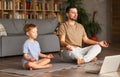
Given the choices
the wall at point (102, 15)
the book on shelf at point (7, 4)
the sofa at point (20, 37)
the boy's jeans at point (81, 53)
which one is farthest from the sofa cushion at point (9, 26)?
the wall at point (102, 15)

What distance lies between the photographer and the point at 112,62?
181 inches

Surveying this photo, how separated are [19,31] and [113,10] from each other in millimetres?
4197

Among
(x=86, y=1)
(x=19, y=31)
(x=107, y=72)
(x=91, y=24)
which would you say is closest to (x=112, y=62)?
(x=107, y=72)

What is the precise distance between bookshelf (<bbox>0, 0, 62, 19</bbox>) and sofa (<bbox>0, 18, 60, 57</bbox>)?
7.06 feet

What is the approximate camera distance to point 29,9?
10.2 meters

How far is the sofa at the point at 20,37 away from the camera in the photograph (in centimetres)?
656

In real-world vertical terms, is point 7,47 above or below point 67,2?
below

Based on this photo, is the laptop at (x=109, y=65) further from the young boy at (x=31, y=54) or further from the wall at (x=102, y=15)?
the wall at (x=102, y=15)

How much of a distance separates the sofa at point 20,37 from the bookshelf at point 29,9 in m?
2.15

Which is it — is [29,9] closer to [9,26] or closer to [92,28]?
[92,28]

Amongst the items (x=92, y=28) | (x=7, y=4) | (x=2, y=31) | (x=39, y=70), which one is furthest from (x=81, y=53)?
(x=7, y=4)

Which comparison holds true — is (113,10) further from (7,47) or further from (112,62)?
(112,62)

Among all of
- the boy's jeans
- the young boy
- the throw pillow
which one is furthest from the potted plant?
the young boy

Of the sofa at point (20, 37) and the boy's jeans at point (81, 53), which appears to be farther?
the sofa at point (20, 37)
